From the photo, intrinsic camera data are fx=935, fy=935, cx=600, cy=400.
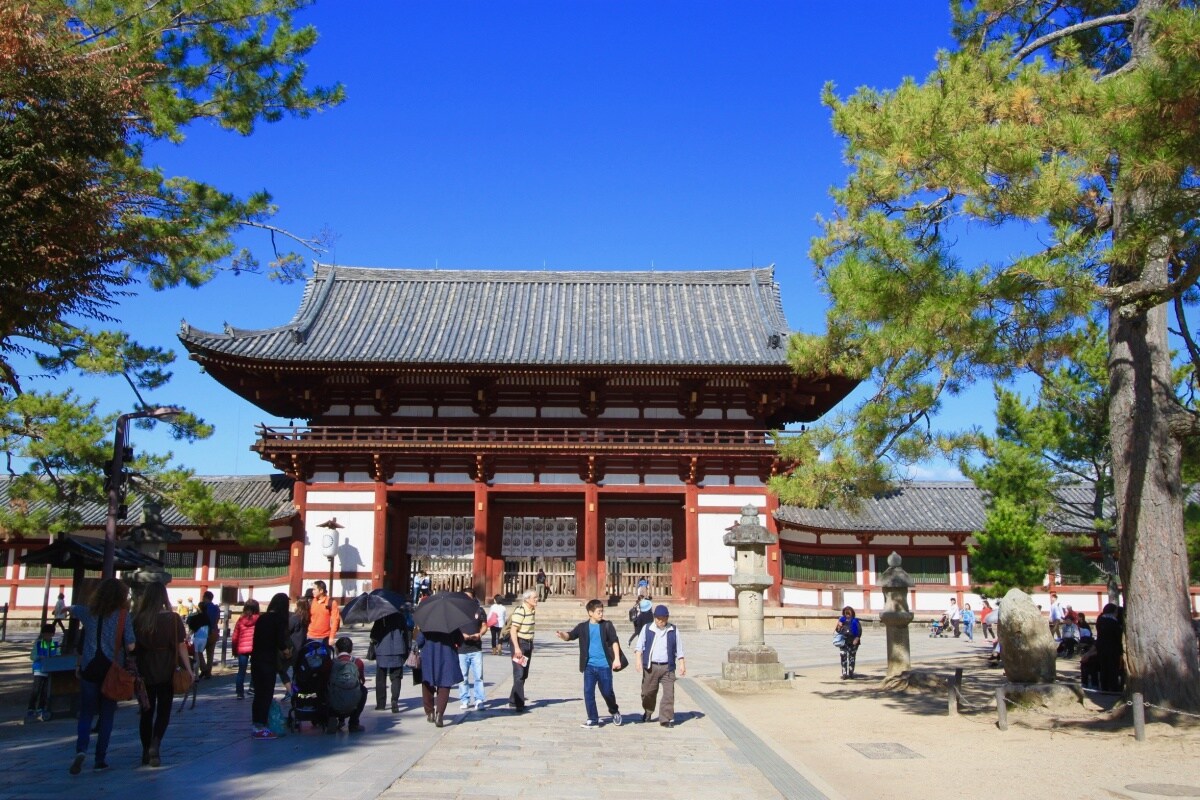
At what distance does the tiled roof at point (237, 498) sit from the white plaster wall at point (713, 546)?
11973 millimetres

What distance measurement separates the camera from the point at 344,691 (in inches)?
377

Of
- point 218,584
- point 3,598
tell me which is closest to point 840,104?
point 218,584

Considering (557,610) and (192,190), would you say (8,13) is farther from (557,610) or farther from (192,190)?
(557,610)

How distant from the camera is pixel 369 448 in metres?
25.8

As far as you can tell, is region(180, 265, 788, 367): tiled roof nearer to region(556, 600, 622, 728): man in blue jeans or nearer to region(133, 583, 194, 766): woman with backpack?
region(556, 600, 622, 728): man in blue jeans

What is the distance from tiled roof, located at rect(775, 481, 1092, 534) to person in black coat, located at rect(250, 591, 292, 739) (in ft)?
66.5

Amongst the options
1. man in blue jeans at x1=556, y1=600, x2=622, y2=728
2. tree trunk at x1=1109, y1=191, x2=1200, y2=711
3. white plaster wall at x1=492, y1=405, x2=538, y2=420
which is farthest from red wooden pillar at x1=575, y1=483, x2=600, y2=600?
tree trunk at x1=1109, y1=191, x2=1200, y2=711

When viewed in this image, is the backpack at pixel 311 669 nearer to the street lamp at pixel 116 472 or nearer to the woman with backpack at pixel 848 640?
the street lamp at pixel 116 472

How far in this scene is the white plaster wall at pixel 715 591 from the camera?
26.4 metres

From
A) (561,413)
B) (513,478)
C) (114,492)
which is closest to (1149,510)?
(114,492)

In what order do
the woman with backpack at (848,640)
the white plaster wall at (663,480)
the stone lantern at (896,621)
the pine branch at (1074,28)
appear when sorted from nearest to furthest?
the pine branch at (1074,28) → the stone lantern at (896,621) → the woman with backpack at (848,640) → the white plaster wall at (663,480)

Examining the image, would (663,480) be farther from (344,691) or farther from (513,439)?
(344,691)

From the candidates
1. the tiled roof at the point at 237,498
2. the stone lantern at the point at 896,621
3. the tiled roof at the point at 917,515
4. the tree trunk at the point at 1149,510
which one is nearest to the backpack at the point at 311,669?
the tree trunk at the point at 1149,510

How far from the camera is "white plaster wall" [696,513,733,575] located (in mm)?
26500
